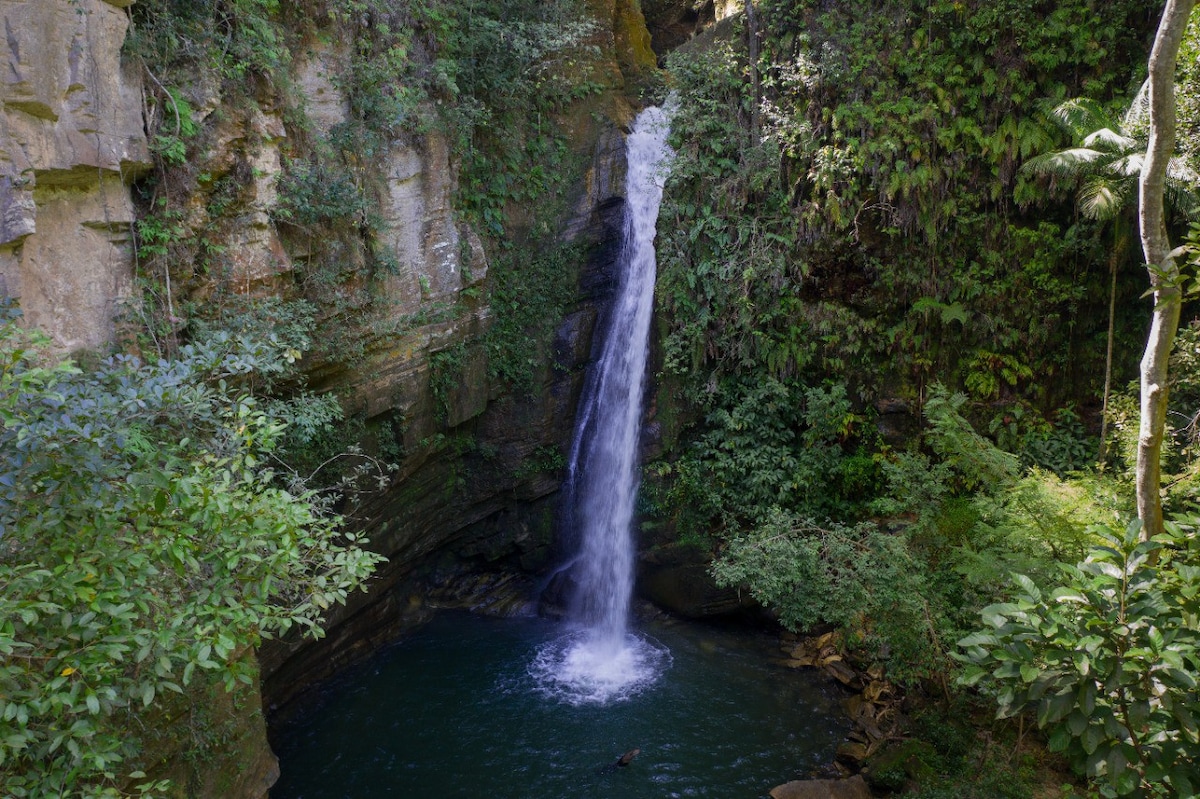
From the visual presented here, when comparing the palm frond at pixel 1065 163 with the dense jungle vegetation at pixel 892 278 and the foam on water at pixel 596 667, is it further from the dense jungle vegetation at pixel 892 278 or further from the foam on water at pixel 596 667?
the foam on water at pixel 596 667

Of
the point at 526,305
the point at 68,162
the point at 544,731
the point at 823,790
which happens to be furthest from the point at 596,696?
the point at 68,162

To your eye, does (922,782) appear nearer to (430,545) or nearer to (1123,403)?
(1123,403)

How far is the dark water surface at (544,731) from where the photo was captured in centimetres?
850

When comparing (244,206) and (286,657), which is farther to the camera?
(286,657)

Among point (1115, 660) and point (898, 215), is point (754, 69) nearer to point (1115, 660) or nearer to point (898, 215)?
point (898, 215)

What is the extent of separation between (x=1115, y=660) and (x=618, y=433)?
953cm

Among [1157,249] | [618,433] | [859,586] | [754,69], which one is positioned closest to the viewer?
[1157,249]

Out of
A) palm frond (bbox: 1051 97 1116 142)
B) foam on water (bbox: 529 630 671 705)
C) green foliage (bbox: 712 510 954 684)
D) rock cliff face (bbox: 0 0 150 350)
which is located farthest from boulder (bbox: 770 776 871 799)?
palm frond (bbox: 1051 97 1116 142)

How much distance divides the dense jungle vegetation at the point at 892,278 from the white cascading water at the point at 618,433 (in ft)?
1.87

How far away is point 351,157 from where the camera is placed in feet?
32.0

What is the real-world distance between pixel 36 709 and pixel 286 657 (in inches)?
251

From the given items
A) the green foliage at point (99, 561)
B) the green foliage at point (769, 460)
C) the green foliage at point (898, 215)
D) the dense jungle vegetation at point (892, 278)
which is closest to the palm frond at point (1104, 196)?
the dense jungle vegetation at point (892, 278)

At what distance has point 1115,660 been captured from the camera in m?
3.74

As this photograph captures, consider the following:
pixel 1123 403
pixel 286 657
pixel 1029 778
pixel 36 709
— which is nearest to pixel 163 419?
pixel 36 709
